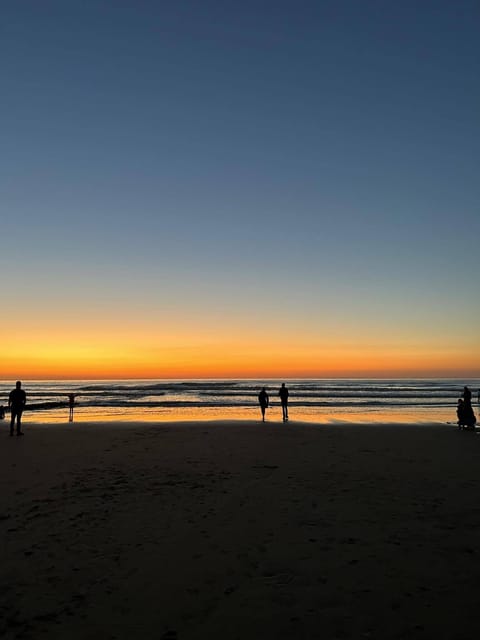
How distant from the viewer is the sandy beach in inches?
179

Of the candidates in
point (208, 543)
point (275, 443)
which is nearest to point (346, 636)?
point (208, 543)

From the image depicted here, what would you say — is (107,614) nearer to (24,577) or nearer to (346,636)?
(24,577)

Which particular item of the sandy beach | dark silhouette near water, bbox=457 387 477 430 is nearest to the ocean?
dark silhouette near water, bbox=457 387 477 430

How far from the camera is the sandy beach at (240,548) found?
456 cm

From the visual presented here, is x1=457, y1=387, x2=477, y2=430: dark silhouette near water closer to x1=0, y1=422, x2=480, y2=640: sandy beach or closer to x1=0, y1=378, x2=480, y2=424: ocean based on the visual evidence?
x1=0, y1=378, x2=480, y2=424: ocean

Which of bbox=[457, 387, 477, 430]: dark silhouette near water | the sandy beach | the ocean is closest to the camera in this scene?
the sandy beach

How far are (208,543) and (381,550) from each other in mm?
2386

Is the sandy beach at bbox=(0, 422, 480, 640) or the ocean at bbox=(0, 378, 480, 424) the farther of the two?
the ocean at bbox=(0, 378, 480, 424)

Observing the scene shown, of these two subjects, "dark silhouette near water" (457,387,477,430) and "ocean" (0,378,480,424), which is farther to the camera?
"ocean" (0,378,480,424)

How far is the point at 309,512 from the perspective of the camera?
26.3 ft

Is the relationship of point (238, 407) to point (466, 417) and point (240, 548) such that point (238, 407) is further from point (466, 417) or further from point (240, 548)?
point (240, 548)

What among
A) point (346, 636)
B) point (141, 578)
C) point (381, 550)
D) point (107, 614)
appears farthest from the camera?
point (381, 550)

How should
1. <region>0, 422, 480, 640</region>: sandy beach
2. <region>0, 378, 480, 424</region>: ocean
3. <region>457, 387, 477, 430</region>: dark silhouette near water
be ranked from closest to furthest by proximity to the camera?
<region>0, 422, 480, 640</region>: sandy beach < <region>457, 387, 477, 430</region>: dark silhouette near water < <region>0, 378, 480, 424</region>: ocean

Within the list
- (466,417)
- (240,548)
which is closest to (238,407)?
(466,417)
